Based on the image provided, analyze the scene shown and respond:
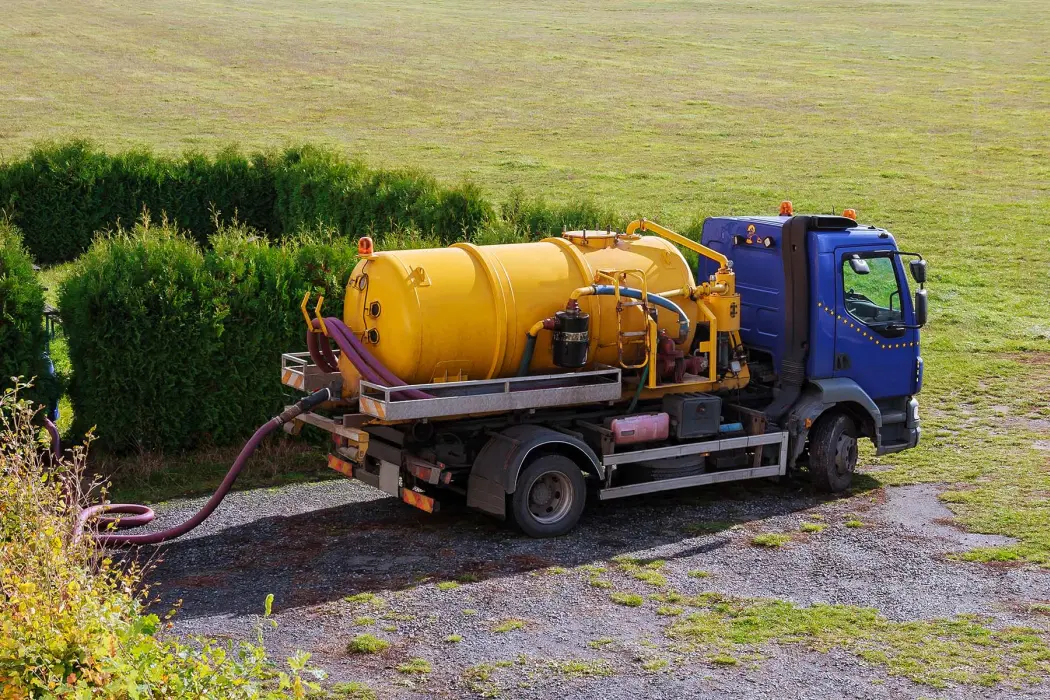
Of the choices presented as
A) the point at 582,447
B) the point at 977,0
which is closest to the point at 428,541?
the point at 582,447

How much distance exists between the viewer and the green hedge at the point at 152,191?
2861 centimetres

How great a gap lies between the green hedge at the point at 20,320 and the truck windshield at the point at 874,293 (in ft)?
30.0

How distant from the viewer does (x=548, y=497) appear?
13.2m

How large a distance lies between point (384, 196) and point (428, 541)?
41.2 feet

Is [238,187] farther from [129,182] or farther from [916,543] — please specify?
[916,543]

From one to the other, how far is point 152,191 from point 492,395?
20698mm

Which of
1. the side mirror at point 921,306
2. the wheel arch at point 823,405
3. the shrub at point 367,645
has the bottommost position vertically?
the shrub at point 367,645

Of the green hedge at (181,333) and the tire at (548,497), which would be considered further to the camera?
the green hedge at (181,333)

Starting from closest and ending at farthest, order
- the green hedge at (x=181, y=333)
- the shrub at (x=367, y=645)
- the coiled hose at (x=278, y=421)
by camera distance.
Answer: the shrub at (x=367, y=645), the coiled hose at (x=278, y=421), the green hedge at (x=181, y=333)

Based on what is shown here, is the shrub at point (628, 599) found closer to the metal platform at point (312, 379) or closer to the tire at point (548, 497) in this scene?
the tire at point (548, 497)

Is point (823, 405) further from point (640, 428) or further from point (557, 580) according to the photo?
point (557, 580)

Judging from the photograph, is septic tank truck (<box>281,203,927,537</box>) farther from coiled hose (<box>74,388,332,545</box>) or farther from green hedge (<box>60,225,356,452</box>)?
green hedge (<box>60,225,356,452</box>)

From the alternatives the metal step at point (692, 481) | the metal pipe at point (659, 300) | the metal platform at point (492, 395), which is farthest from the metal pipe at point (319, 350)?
the metal step at point (692, 481)

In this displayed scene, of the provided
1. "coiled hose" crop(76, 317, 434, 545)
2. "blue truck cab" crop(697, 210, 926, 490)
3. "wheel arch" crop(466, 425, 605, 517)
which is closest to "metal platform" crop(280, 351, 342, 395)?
"coiled hose" crop(76, 317, 434, 545)
